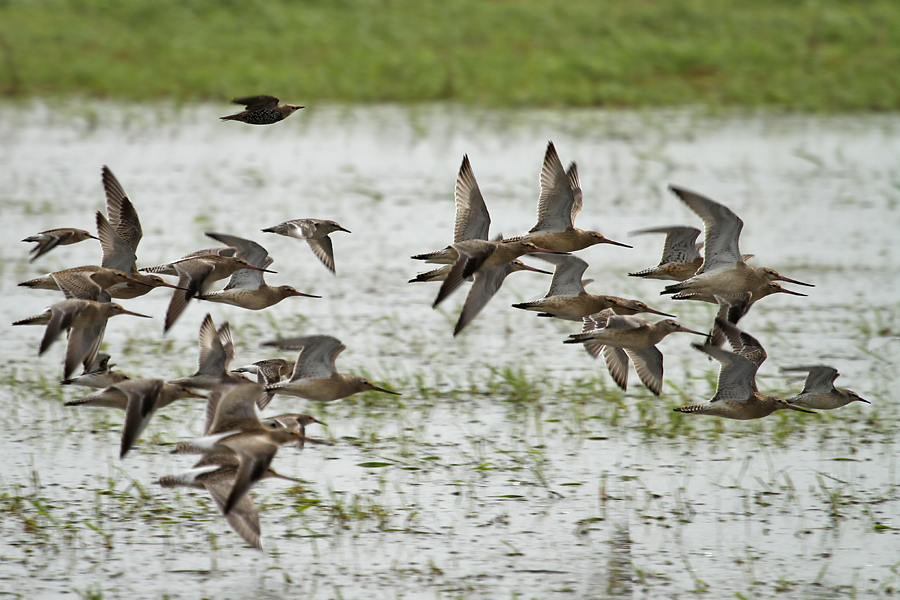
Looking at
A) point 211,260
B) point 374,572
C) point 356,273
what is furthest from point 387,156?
point 374,572

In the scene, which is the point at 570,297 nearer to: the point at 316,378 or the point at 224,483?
the point at 316,378

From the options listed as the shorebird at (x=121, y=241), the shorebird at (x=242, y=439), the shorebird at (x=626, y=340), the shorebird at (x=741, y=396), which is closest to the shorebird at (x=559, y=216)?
the shorebird at (x=626, y=340)

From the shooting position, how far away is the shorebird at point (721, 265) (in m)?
6.20

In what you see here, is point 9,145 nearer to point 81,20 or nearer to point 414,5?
point 81,20

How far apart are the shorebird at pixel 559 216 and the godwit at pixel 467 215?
26 cm

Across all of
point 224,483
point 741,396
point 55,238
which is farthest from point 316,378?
point 741,396

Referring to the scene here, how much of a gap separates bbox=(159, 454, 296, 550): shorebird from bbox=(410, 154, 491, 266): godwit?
1.51 m

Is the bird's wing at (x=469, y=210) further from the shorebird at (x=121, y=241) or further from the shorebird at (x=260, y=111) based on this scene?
the shorebird at (x=121, y=241)

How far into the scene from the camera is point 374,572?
5418 mm

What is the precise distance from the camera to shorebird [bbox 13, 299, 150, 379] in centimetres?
565

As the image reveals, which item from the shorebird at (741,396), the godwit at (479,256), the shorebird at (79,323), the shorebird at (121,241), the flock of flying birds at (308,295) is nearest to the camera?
the flock of flying birds at (308,295)

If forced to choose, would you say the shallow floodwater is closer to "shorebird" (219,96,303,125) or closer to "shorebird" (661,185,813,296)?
"shorebird" (661,185,813,296)

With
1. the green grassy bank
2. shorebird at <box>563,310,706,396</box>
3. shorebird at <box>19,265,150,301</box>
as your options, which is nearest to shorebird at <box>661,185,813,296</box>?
shorebird at <box>563,310,706,396</box>

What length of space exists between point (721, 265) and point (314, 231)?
211 centimetres
